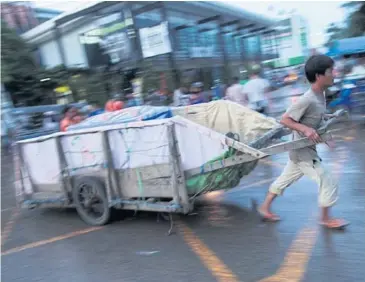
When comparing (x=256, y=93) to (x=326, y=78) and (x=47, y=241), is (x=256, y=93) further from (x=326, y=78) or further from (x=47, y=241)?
(x=47, y=241)

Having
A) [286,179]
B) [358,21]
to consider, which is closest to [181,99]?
[286,179]

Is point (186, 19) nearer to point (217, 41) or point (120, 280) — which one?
point (217, 41)

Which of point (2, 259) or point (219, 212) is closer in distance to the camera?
point (2, 259)

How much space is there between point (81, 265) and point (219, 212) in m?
1.79

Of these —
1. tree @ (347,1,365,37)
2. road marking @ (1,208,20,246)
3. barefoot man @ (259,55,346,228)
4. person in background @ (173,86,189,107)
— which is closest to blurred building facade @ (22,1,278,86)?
person in background @ (173,86,189,107)

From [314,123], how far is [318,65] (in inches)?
21.3

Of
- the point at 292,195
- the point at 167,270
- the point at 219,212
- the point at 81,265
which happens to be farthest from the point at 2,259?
the point at 292,195

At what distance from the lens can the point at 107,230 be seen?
5148 mm

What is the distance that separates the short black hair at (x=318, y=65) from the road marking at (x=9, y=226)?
403 cm

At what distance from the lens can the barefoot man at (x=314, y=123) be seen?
4023 millimetres

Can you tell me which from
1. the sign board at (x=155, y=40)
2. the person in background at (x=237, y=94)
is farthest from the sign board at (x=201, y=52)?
the person in background at (x=237, y=94)

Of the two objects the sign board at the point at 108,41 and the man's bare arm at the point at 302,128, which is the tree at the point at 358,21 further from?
the man's bare arm at the point at 302,128

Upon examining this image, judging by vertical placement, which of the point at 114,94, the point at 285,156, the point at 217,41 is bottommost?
the point at 285,156

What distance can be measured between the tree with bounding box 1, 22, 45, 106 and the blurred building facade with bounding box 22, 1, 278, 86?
5.93ft
